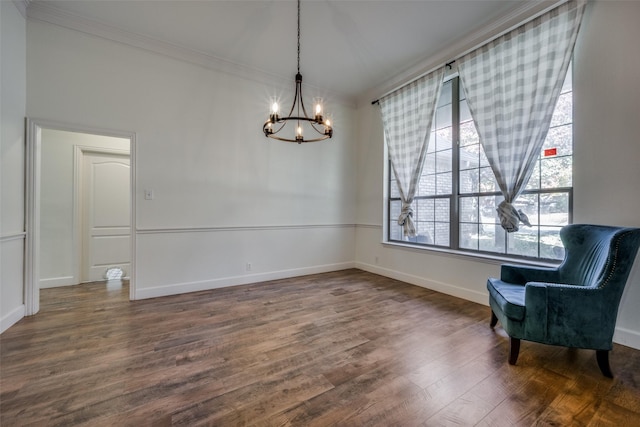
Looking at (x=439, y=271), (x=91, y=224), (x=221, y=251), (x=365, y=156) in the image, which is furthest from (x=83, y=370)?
(x=365, y=156)

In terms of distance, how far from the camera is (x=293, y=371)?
6.07ft

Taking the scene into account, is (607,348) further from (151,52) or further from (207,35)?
(151,52)

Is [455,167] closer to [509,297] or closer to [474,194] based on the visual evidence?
[474,194]

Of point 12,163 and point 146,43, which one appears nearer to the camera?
point 12,163

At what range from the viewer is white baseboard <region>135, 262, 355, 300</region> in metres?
3.34

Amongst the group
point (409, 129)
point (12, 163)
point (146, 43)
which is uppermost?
point (146, 43)

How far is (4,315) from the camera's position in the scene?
2420mm

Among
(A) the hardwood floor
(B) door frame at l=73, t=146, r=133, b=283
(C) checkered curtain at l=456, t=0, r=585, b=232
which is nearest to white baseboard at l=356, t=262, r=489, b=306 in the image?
(A) the hardwood floor

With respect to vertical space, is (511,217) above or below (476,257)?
above

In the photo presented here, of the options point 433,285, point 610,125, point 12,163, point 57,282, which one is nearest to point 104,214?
point 57,282

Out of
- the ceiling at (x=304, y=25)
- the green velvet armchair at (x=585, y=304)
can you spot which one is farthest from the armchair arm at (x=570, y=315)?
the ceiling at (x=304, y=25)

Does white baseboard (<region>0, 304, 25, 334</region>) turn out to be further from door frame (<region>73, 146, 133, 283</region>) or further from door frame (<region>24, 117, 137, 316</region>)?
door frame (<region>73, 146, 133, 283</region>)

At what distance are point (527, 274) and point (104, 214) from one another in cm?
565

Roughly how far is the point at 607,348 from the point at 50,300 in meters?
5.45
